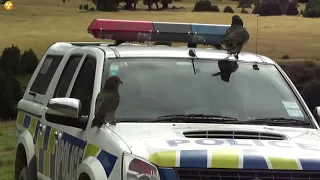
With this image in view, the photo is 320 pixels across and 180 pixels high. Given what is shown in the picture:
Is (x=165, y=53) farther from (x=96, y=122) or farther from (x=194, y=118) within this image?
(x=96, y=122)

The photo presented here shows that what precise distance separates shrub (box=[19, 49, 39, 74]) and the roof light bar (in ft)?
77.7

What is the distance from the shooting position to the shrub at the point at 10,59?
42938 mm

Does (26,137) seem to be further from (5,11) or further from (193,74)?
(5,11)

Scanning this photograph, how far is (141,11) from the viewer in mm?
17797

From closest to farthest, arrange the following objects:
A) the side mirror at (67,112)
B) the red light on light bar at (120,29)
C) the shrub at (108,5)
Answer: the side mirror at (67,112)
the red light on light bar at (120,29)
the shrub at (108,5)

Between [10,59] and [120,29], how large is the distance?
39.5 metres

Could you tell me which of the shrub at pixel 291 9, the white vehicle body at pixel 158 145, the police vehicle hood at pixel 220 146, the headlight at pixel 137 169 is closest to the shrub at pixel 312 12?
the shrub at pixel 291 9

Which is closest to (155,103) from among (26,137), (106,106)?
(106,106)

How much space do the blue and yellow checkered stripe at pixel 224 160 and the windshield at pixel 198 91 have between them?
2.94 feet

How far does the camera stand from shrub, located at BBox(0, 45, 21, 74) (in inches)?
1690

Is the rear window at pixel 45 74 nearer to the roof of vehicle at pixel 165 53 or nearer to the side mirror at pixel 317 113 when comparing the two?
the roof of vehicle at pixel 165 53

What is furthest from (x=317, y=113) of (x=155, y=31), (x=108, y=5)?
(x=108, y=5)

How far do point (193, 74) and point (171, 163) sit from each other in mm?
1492

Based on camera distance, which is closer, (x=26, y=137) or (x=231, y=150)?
(x=231, y=150)
